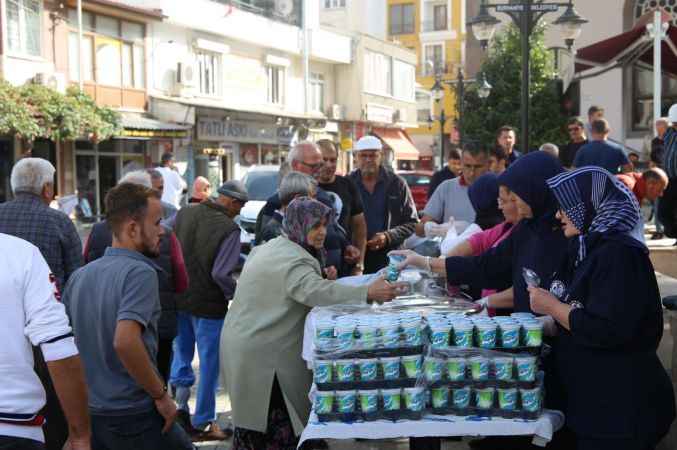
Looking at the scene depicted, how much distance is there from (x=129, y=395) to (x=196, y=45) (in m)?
27.2

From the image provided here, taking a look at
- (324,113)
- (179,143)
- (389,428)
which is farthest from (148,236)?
(324,113)

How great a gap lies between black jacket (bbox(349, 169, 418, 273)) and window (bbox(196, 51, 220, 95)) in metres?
23.3

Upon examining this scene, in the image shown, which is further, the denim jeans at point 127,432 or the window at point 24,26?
the window at point 24,26

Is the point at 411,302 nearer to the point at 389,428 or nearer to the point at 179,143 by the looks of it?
the point at 389,428

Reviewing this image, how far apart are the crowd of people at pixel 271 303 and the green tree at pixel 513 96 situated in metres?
17.0

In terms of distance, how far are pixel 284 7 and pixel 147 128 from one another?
1248 centimetres

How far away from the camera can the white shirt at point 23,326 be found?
2795mm

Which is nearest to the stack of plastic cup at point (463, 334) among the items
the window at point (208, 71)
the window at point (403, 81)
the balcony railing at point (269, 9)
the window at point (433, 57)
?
the window at point (208, 71)

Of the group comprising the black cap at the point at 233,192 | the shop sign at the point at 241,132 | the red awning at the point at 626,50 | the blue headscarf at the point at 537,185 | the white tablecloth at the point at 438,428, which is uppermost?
the red awning at the point at 626,50

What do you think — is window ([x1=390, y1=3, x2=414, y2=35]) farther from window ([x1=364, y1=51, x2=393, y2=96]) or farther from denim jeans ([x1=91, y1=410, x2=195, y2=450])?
denim jeans ([x1=91, y1=410, x2=195, y2=450])

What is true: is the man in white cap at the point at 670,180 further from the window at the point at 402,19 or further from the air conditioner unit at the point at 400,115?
the window at the point at 402,19

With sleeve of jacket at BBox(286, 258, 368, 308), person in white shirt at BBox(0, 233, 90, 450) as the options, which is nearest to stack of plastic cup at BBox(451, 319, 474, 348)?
sleeve of jacket at BBox(286, 258, 368, 308)

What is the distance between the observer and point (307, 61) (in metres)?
36.6

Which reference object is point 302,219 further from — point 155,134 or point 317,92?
point 317,92
